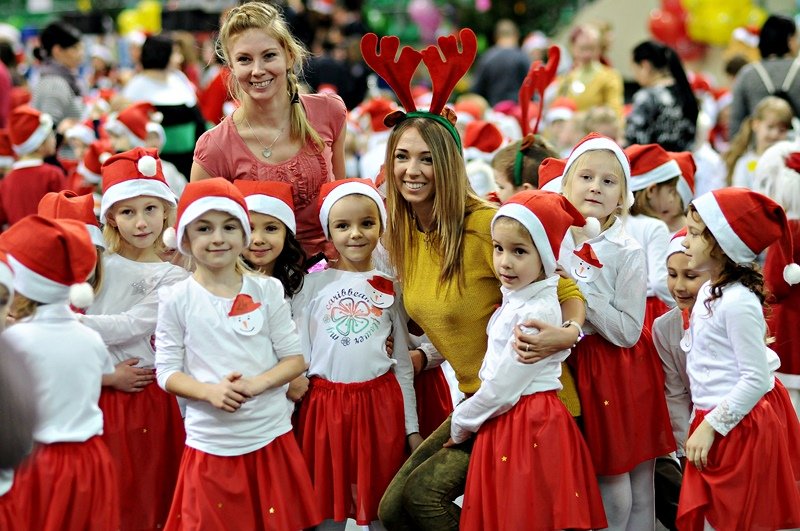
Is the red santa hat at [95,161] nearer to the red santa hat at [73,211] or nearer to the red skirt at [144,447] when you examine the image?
the red santa hat at [73,211]

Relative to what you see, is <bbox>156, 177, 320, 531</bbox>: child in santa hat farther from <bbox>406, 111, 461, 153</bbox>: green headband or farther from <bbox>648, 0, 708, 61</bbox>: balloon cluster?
<bbox>648, 0, 708, 61</bbox>: balloon cluster

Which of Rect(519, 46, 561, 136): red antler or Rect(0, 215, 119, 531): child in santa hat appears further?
Rect(519, 46, 561, 136): red antler

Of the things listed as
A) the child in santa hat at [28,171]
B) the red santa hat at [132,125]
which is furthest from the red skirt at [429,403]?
the child in santa hat at [28,171]

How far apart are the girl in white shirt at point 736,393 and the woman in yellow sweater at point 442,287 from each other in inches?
18.6

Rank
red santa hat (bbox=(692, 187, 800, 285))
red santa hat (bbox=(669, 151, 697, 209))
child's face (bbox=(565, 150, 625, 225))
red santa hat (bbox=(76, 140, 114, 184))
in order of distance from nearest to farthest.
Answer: red santa hat (bbox=(692, 187, 800, 285)), child's face (bbox=(565, 150, 625, 225)), red santa hat (bbox=(669, 151, 697, 209)), red santa hat (bbox=(76, 140, 114, 184))

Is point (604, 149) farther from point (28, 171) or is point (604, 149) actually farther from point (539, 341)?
point (28, 171)

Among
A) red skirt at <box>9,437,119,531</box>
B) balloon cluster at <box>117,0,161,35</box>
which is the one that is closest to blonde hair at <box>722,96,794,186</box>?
red skirt at <box>9,437,119,531</box>

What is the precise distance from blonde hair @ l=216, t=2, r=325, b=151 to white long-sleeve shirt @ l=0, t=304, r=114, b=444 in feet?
3.80

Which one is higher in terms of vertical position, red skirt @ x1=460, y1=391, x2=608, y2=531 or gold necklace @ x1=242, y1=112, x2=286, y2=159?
gold necklace @ x1=242, y1=112, x2=286, y2=159

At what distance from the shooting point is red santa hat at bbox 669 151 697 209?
4953mm

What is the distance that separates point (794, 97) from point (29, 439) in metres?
6.97

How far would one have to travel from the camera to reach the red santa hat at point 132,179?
3.97m

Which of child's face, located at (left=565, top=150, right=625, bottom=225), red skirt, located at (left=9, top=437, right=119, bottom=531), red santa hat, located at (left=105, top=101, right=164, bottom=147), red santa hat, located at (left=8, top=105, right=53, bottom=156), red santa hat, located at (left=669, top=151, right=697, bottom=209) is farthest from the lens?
red santa hat, located at (left=8, top=105, right=53, bottom=156)

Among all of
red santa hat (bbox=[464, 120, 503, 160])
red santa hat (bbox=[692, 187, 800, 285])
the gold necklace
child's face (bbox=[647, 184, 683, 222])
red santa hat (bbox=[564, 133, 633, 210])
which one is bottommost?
red santa hat (bbox=[692, 187, 800, 285])
